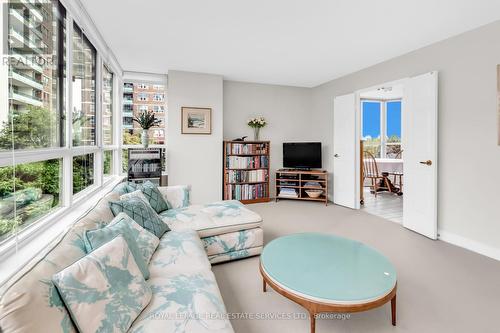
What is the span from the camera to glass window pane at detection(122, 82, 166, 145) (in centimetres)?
454

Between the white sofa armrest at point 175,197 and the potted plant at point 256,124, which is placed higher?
the potted plant at point 256,124

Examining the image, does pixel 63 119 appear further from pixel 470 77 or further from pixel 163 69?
pixel 470 77

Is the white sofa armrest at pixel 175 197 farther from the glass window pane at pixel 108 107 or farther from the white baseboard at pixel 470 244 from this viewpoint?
the white baseboard at pixel 470 244

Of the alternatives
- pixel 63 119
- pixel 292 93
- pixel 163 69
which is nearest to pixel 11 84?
pixel 63 119

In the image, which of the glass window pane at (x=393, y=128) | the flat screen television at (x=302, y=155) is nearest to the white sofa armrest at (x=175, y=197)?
the flat screen television at (x=302, y=155)

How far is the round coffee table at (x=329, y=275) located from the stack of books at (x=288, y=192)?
2905 millimetres

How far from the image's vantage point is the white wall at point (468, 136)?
2668mm

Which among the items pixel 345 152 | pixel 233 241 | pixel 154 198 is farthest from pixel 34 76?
pixel 345 152

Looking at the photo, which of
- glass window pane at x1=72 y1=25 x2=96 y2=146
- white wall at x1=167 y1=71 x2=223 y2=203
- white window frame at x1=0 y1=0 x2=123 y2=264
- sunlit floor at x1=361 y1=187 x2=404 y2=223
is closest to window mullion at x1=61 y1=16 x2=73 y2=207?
white window frame at x1=0 y1=0 x2=123 y2=264

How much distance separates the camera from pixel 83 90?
8.68 ft

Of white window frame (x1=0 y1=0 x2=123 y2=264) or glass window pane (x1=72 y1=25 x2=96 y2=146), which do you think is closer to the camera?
white window frame (x1=0 y1=0 x2=123 y2=264)

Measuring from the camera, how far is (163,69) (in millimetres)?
4301

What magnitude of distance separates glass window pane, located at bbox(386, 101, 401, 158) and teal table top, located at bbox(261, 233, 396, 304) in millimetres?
6293

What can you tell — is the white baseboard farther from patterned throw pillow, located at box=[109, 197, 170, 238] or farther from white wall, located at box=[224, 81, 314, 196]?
patterned throw pillow, located at box=[109, 197, 170, 238]
